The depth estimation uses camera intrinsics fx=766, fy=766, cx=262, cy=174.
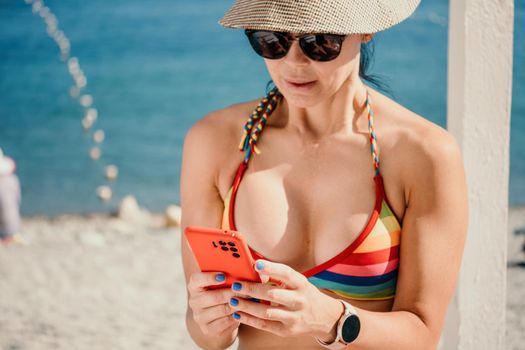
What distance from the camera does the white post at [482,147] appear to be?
7.46 ft

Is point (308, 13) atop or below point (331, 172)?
atop

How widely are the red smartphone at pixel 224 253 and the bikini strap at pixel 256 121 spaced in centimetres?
41

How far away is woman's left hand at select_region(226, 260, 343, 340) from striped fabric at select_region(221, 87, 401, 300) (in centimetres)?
17

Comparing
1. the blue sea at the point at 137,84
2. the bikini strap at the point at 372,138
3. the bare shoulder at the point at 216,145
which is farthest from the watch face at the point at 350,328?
the blue sea at the point at 137,84

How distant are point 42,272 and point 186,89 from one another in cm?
1463

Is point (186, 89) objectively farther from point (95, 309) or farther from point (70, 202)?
point (95, 309)

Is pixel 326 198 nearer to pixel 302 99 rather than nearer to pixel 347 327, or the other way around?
pixel 302 99

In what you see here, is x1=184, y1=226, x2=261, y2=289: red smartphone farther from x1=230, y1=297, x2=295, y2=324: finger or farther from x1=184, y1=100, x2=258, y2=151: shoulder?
x1=184, y1=100, x2=258, y2=151: shoulder

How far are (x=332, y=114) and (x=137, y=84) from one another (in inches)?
851

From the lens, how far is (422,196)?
6.30 feet

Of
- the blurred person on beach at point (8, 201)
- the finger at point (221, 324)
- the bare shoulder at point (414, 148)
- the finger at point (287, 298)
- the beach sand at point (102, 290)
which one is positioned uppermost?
the bare shoulder at point (414, 148)

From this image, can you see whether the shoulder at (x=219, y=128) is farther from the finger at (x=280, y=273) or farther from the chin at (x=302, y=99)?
the finger at (x=280, y=273)

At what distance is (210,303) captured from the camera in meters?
1.82

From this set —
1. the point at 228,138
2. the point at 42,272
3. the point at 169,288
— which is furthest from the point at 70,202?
the point at 228,138
